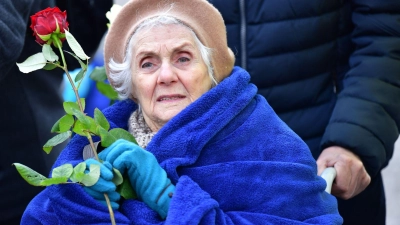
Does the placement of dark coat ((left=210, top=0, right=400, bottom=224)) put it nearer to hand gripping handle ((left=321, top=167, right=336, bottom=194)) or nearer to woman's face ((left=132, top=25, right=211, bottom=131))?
hand gripping handle ((left=321, top=167, right=336, bottom=194))

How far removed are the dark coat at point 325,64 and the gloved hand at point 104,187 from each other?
37.2 inches

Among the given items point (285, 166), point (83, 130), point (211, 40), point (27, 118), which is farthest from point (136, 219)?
point (27, 118)

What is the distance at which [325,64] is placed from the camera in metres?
2.96

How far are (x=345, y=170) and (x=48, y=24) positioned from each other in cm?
124

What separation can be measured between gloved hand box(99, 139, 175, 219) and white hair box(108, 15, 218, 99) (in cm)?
37

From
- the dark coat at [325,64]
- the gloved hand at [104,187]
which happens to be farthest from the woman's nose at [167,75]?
the dark coat at [325,64]

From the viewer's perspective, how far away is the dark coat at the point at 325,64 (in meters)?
2.85

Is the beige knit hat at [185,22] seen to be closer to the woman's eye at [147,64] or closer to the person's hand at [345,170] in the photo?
the woman's eye at [147,64]

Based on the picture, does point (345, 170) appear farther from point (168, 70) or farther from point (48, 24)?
point (48, 24)

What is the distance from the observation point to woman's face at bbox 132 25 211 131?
7.68ft

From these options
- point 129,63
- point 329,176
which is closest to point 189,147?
point 129,63

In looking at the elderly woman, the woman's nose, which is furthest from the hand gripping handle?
the woman's nose

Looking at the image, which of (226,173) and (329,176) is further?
(329,176)

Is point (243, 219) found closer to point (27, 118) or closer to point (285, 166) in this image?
point (285, 166)
